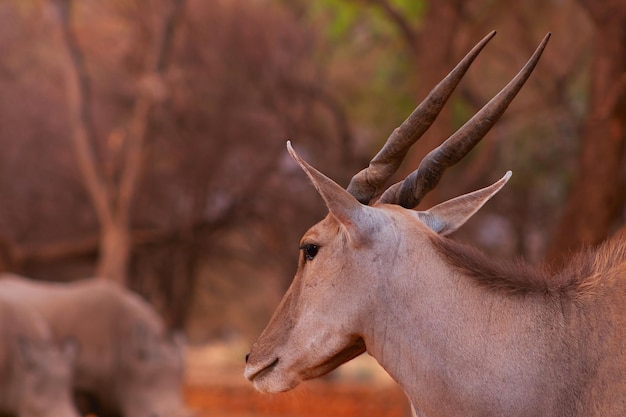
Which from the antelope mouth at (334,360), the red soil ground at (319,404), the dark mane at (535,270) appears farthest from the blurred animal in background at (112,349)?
the dark mane at (535,270)

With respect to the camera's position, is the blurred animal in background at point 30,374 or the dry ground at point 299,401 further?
the dry ground at point 299,401

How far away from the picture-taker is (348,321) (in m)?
4.42

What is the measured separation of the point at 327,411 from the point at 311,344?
1526 centimetres

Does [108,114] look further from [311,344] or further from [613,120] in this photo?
[311,344]

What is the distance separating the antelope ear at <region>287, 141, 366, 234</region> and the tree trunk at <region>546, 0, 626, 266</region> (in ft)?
20.3

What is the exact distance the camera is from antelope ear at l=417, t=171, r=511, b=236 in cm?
464

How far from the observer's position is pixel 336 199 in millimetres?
4262

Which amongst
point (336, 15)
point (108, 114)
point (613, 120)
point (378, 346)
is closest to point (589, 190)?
point (613, 120)

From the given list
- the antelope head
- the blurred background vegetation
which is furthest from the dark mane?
the blurred background vegetation

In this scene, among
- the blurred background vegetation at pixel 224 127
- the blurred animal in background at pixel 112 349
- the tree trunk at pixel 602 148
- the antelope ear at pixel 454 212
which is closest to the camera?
the antelope ear at pixel 454 212

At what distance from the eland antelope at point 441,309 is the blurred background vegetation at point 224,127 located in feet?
38.2

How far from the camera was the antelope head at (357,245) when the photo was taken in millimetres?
4383

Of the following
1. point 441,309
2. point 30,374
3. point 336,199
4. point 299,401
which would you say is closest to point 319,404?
point 299,401

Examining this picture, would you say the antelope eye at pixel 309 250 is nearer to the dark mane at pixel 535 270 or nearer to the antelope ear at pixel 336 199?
the antelope ear at pixel 336 199
